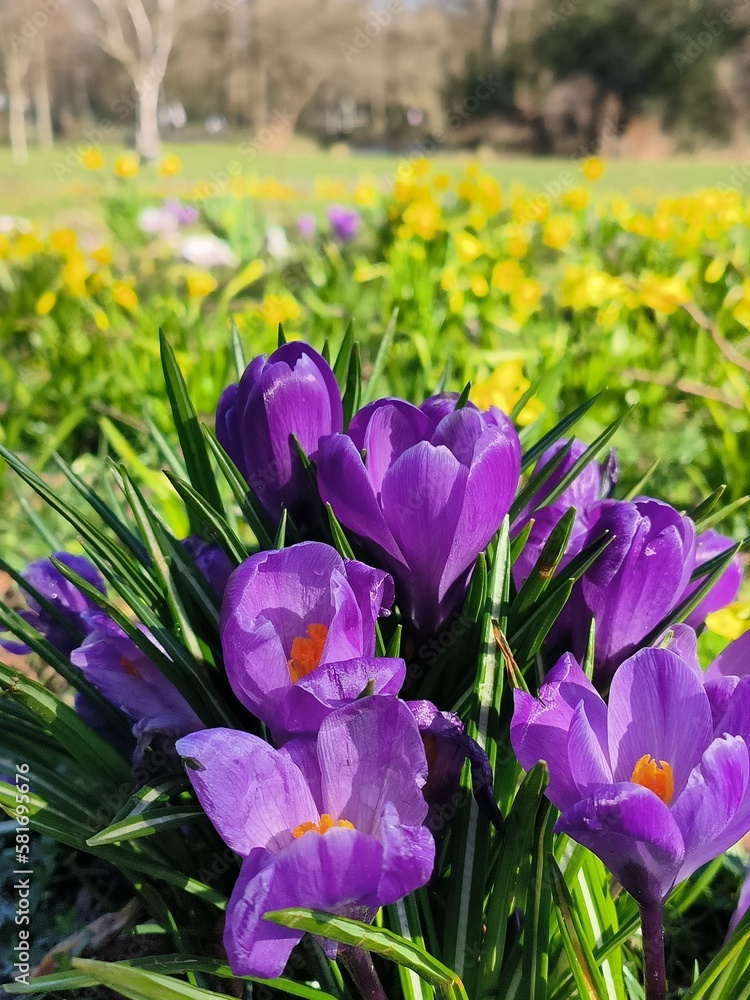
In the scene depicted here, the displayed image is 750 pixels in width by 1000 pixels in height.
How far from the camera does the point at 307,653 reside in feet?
1.99

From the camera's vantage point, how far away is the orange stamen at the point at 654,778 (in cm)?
54

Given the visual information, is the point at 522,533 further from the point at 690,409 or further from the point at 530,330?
the point at 530,330

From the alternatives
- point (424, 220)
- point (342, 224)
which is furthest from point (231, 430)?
point (342, 224)

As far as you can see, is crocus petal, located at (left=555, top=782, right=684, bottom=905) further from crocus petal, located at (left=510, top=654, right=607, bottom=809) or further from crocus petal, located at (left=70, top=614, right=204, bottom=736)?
crocus petal, located at (left=70, top=614, right=204, bottom=736)

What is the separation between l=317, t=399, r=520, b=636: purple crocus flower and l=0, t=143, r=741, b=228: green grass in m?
6.31

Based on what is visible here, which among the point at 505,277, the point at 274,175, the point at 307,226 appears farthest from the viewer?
the point at 274,175

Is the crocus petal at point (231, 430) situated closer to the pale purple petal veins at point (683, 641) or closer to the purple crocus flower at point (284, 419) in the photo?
the purple crocus flower at point (284, 419)

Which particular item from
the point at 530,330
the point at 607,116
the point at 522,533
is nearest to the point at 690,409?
the point at 530,330

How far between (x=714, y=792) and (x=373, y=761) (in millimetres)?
223

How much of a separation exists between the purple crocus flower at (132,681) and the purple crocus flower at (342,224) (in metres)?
4.43

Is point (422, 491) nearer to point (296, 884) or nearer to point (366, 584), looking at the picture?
point (366, 584)

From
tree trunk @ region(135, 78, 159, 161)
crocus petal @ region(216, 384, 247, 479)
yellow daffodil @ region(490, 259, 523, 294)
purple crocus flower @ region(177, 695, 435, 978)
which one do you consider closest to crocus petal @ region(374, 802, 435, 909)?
purple crocus flower @ region(177, 695, 435, 978)

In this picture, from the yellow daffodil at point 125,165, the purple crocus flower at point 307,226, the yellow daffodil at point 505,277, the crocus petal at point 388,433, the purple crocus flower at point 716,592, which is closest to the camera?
the crocus petal at point 388,433

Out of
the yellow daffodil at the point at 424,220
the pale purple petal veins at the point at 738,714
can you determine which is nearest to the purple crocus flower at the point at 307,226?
the yellow daffodil at the point at 424,220
